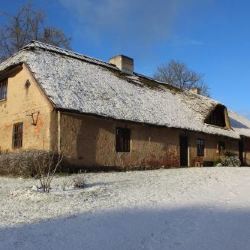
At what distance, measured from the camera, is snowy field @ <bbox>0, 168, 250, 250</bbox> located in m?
5.87

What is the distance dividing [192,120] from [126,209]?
667 inches

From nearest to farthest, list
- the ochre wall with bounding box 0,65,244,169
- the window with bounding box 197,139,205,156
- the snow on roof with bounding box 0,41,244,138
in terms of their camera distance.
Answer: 1. the ochre wall with bounding box 0,65,244,169
2. the snow on roof with bounding box 0,41,244,138
3. the window with bounding box 197,139,205,156

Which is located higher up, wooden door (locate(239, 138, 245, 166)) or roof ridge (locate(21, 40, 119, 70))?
roof ridge (locate(21, 40, 119, 70))

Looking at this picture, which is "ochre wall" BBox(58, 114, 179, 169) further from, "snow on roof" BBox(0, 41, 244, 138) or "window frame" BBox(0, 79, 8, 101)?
"window frame" BBox(0, 79, 8, 101)

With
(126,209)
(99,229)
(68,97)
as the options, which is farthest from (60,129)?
(99,229)

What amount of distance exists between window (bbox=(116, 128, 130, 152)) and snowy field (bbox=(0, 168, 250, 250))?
8.10 meters

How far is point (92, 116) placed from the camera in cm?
1750

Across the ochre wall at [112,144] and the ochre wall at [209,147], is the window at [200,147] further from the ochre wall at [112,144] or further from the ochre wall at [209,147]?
the ochre wall at [112,144]

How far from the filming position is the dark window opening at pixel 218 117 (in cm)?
2753

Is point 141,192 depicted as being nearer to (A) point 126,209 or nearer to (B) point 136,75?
(A) point 126,209

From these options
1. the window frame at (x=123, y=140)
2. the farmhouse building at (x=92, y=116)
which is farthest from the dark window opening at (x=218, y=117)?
the window frame at (x=123, y=140)

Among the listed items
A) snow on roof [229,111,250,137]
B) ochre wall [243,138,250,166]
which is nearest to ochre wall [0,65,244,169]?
snow on roof [229,111,250,137]

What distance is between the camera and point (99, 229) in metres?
6.61

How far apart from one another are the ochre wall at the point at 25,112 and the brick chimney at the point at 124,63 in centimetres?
797
